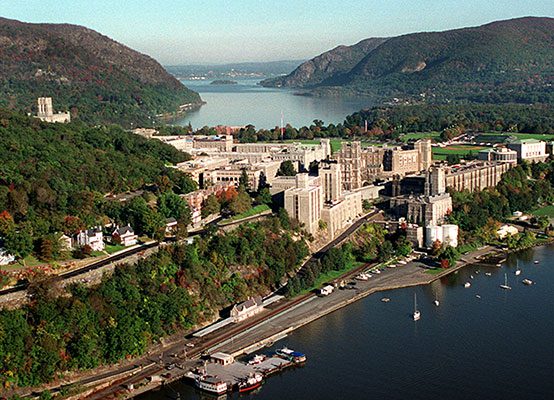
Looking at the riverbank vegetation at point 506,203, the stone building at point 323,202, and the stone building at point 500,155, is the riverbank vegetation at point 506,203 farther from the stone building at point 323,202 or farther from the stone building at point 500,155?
the stone building at point 323,202

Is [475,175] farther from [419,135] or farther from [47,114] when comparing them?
[47,114]

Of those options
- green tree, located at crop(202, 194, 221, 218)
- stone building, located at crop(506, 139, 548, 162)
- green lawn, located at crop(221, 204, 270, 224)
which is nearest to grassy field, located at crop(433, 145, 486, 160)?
stone building, located at crop(506, 139, 548, 162)

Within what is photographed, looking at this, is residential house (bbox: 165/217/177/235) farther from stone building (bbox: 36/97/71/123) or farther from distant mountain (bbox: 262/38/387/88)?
distant mountain (bbox: 262/38/387/88)

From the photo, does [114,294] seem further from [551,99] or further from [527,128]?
[551,99]

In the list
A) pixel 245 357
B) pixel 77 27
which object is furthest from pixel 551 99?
pixel 245 357

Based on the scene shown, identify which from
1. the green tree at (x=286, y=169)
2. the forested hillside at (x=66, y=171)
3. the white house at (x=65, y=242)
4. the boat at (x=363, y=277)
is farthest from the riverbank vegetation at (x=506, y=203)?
the white house at (x=65, y=242)
